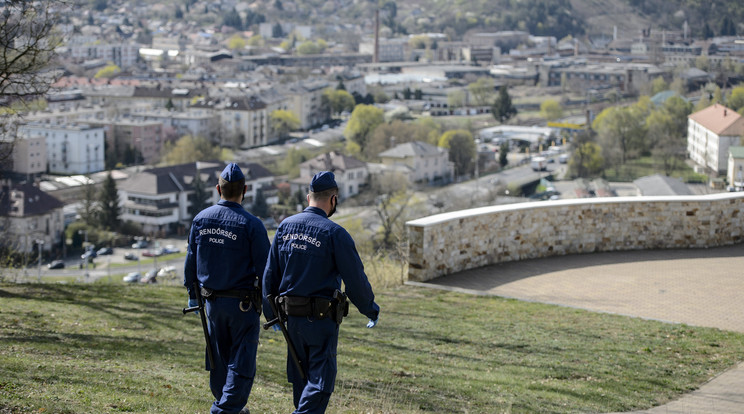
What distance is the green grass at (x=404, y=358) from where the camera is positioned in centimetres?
517

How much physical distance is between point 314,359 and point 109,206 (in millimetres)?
45513

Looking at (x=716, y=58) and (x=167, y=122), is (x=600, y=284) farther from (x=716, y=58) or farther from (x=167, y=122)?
(x=716, y=58)

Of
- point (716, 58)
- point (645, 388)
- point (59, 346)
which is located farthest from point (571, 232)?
point (716, 58)

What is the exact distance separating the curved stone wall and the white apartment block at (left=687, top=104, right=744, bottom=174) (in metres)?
42.3

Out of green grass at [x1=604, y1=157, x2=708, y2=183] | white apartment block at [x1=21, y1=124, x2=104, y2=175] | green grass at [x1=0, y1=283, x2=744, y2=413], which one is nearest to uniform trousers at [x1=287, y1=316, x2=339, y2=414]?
green grass at [x1=0, y1=283, x2=744, y2=413]

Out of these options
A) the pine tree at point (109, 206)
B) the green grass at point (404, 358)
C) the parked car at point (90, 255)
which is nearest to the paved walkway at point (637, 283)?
the green grass at point (404, 358)

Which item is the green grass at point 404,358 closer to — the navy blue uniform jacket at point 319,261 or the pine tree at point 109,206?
the navy blue uniform jacket at point 319,261

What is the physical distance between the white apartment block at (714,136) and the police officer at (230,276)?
48.8m

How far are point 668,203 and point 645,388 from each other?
4610mm

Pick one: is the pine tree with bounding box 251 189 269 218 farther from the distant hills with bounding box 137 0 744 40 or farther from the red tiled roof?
the distant hills with bounding box 137 0 744 40

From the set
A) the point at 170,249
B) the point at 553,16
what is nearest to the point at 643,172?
the point at 170,249

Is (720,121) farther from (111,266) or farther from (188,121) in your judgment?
(188,121)

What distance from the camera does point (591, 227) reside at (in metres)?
9.91

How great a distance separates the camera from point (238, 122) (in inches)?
2862
